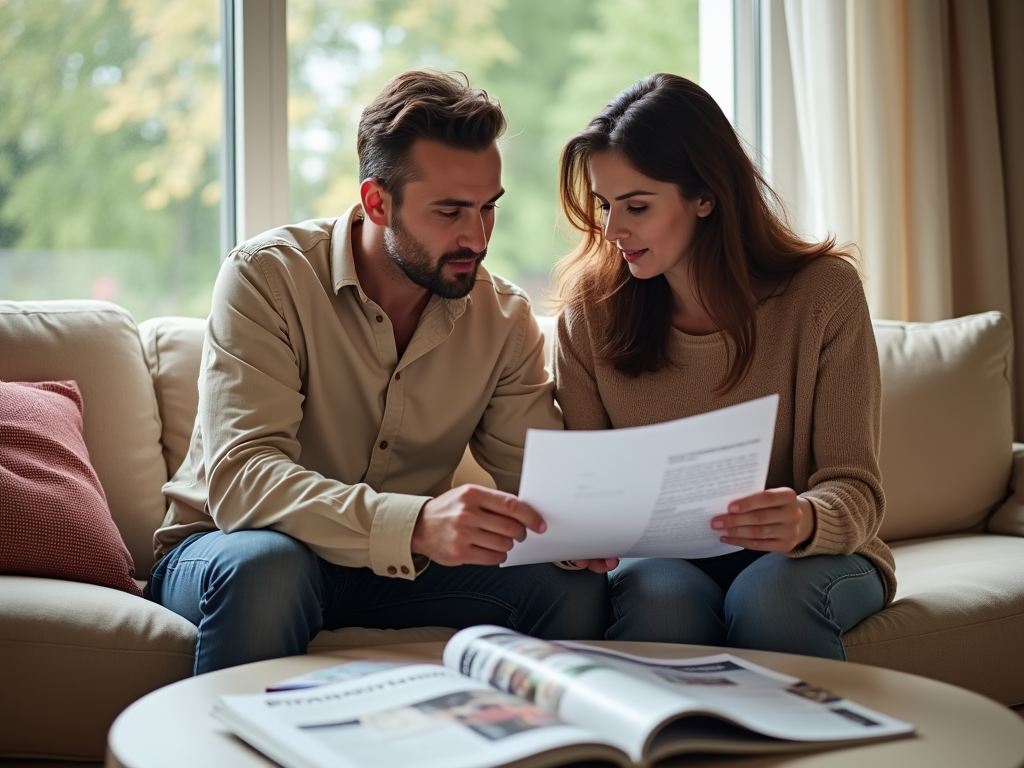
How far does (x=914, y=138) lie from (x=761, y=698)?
2134 millimetres

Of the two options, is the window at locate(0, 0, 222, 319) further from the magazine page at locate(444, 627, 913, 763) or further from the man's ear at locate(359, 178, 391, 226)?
the magazine page at locate(444, 627, 913, 763)

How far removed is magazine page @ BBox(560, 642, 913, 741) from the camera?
94cm

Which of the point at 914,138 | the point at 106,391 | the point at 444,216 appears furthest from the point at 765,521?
the point at 914,138

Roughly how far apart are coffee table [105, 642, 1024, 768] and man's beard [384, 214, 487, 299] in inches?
26.9

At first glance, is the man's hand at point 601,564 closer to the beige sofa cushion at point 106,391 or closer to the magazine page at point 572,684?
the magazine page at point 572,684

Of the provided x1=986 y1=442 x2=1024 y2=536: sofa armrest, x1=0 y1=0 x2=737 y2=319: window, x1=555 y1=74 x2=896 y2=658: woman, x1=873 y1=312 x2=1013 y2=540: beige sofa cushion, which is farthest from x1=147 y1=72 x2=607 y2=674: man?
x1=986 y1=442 x2=1024 y2=536: sofa armrest

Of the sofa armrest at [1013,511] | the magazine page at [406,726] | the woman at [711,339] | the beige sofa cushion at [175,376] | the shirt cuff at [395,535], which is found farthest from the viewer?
the sofa armrest at [1013,511]

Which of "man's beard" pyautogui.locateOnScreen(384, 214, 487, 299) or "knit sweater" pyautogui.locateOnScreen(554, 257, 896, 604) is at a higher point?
"man's beard" pyautogui.locateOnScreen(384, 214, 487, 299)

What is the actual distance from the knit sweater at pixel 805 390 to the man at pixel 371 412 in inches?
3.8

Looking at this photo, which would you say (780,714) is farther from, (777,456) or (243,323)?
(243,323)

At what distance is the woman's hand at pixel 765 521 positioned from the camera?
1277 mm

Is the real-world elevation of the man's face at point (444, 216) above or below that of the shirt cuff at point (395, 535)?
above

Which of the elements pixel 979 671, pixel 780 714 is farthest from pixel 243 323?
pixel 979 671

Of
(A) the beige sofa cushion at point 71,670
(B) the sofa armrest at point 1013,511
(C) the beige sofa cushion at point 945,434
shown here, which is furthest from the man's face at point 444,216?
(B) the sofa armrest at point 1013,511
